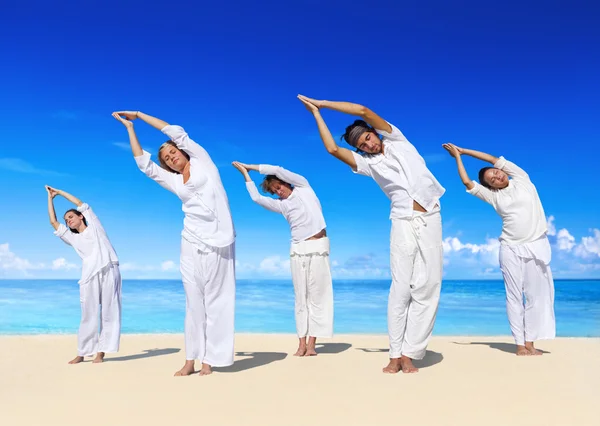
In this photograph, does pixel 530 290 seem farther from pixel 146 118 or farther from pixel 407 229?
pixel 146 118

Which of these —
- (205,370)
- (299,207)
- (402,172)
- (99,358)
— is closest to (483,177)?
(402,172)

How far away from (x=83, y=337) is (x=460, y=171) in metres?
4.99

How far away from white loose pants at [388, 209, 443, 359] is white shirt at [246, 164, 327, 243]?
6.51ft

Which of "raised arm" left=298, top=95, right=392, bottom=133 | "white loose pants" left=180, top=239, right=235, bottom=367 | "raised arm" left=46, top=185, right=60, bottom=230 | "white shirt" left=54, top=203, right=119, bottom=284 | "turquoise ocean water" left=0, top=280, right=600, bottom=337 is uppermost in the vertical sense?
"raised arm" left=298, top=95, right=392, bottom=133

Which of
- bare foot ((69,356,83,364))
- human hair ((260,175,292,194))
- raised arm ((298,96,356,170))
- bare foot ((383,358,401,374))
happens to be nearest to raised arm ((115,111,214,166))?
raised arm ((298,96,356,170))

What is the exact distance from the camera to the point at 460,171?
6.65 metres

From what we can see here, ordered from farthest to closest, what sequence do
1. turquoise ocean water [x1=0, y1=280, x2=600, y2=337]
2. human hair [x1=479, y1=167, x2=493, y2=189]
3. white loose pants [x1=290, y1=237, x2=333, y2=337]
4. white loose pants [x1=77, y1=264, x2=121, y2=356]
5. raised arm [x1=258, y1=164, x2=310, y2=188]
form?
turquoise ocean water [x1=0, y1=280, x2=600, y2=337] → white loose pants [x1=290, y1=237, x2=333, y2=337] → white loose pants [x1=77, y1=264, x2=121, y2=356] → raised arm [x1=258, y1=164, x2=310, y2=188] → human hair [x1=479, y1=167, x2=493, y2=189]

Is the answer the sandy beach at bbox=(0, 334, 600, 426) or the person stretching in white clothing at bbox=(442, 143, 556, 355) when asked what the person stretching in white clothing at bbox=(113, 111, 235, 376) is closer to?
the sandy beach at bbox=(0, 334, 600, 426)

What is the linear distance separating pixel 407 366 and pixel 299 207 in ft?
8.67

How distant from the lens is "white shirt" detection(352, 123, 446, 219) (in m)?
5.31

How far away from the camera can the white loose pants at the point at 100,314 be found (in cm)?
711

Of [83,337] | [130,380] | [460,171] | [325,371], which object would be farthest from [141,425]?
[460,171]

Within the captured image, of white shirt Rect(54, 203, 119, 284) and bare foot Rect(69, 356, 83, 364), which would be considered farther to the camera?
white shirt Rect(54, 203, 119, 284)

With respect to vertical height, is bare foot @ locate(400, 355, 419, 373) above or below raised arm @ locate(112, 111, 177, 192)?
below
